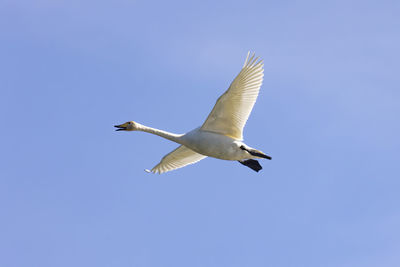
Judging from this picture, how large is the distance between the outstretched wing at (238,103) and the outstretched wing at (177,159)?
2.83 m

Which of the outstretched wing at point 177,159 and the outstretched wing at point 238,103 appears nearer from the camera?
the outstretched wing at point 238,103

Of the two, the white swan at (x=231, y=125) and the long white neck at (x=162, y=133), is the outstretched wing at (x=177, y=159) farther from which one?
the white swan at (x=231, y=125)

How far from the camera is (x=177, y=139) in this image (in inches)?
1049

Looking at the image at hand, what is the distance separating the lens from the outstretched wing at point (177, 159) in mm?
29312

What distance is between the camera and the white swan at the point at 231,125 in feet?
86.0

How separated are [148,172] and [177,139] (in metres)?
3.96

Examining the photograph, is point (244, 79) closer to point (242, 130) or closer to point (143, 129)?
point (242, 130)

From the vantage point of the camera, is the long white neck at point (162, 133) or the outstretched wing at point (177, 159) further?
the outstretched wing at point (177, 159)

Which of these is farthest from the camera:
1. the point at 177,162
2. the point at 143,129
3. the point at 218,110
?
the point at 177,162

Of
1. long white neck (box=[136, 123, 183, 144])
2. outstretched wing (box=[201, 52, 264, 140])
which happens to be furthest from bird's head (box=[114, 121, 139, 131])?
outstretched wing (box=[201, 52, 264, 140])

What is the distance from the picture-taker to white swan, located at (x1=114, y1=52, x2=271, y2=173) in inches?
1032

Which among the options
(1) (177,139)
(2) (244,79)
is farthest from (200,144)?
(2) (244,79)

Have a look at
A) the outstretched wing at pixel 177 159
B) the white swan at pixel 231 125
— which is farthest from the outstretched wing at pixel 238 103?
the outstretched wing at pixel 177 159

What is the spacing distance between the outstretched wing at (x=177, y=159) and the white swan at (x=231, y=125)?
7.84ft
